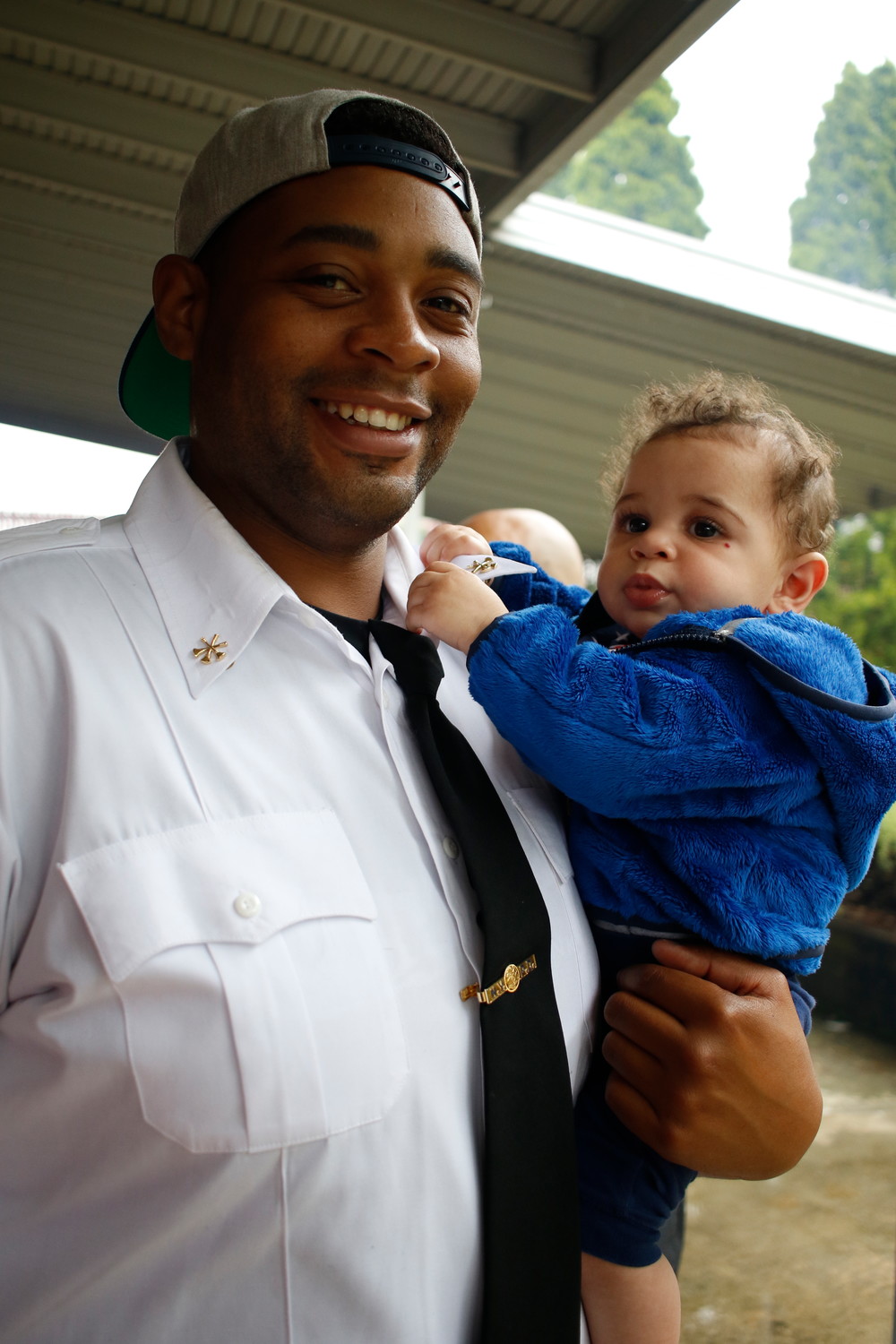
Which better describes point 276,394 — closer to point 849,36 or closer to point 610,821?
point 610,821

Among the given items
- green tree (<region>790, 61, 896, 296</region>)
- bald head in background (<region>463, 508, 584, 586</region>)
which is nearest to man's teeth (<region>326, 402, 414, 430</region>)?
bald head in background (<region>463, 508, 584, 586</region>)

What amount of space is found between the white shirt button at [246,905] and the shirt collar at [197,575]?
0.76 feet

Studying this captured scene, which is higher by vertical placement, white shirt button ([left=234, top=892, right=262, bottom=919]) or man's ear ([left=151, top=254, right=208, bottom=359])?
man's ear ([left=151, top=254, right=208, bottom=359])

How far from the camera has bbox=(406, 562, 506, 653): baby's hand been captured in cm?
140

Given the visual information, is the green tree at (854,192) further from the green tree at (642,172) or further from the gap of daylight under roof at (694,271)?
the green tree at (642,172)

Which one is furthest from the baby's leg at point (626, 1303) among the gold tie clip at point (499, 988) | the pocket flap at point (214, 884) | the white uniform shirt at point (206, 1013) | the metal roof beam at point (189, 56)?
the metal roof beam at point (189, 56)

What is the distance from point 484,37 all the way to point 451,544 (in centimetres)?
244

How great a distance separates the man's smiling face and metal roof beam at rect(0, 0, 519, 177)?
95.7 inches

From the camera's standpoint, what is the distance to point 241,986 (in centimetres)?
97

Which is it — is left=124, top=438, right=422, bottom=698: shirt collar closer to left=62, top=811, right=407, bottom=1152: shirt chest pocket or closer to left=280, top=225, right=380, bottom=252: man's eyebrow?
left=62, top=811, right=407, bottom=1152: shirt chest pocket

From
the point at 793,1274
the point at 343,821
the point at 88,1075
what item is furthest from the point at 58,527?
the point at 793,1274

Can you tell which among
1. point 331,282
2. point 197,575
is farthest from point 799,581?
point 197,575

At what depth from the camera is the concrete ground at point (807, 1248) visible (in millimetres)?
4629

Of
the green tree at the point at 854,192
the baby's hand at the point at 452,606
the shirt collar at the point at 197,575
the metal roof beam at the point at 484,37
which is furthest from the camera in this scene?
the green tree at the point at 854,192
